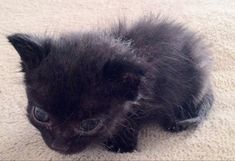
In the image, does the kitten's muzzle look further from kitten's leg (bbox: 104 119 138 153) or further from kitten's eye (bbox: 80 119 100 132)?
kitten's leg (bbox: 104 119 138 153)

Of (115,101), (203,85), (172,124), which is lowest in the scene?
(172,124)

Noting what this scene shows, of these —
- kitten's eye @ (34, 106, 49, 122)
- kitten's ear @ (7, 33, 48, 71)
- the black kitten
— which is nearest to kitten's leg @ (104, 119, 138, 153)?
the black kitten

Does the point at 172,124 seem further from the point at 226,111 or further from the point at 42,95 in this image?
the point at 42,95

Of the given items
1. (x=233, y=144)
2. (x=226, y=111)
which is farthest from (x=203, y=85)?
(x=233, y=144)

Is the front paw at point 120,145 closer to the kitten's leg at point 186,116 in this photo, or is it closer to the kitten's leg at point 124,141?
the kitten's leg at point 124,141

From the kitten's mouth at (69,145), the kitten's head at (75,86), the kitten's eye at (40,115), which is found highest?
the kitten's head at (75,86)

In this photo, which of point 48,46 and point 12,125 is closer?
point 48,46

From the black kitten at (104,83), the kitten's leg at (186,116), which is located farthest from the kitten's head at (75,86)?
the kitten's leg at (186,116)
